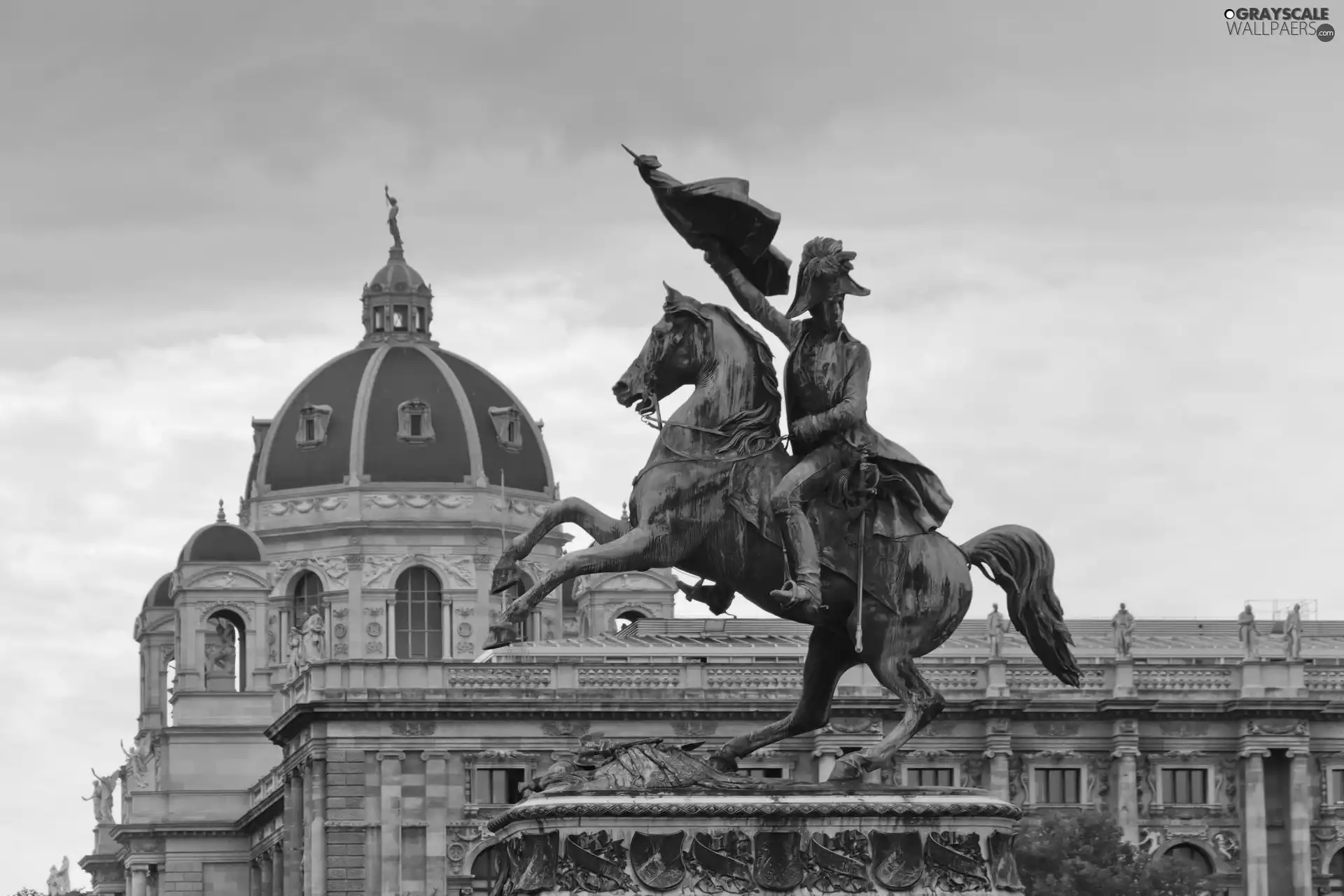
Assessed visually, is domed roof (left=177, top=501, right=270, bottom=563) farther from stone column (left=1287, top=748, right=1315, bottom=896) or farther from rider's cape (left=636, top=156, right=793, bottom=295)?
rider's cape (left=636, top=156, right=793, bottom=295)

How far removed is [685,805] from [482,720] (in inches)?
3633

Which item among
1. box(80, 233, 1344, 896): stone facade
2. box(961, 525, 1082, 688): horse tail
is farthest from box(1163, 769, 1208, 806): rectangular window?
box(961, 525, 1082, 688): horse tail

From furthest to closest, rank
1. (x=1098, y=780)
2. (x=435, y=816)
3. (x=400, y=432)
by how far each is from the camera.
Result: (x=400, y=432), (x=1098, y=780), (x=435, y=816)

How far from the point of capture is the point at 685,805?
29.5 meters

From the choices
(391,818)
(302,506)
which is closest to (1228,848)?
(391,818)

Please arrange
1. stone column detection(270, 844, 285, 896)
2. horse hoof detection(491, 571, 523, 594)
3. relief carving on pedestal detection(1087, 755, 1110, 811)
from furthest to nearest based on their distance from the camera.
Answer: stone column detection(270, 844, 285, 896) → relief carving on pedestal detection(1087, 755, 1110, 811) → horse hoof detection(491, 571, 523, 594)

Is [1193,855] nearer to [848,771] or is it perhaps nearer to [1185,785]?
[1185,785]

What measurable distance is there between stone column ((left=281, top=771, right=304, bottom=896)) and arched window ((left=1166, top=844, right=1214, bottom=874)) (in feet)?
88.7

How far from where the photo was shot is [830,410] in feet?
101

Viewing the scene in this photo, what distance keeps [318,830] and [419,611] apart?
1080 inches

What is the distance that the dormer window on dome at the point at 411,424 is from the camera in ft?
496

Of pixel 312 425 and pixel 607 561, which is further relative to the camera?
pixel 312 425

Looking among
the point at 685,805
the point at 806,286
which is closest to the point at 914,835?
the point at 685,805

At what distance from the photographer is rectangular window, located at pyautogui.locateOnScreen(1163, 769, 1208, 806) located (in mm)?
123312
